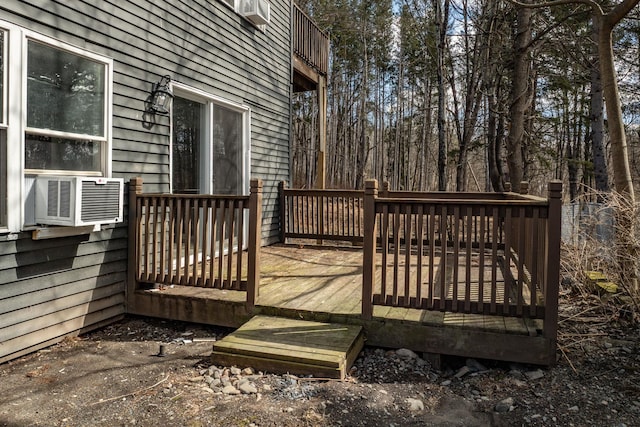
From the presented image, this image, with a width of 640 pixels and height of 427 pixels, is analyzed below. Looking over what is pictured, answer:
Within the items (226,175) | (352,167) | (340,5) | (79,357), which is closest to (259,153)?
(226,175)

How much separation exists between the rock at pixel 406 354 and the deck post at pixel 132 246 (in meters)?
2.59

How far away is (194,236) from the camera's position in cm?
385

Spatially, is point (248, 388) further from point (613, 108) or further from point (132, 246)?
point (613, 108)

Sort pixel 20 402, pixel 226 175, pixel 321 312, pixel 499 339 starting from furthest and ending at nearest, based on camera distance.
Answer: pixel 226 175 → pixel 321 312 → pixel 499 339 → pixel 20 402

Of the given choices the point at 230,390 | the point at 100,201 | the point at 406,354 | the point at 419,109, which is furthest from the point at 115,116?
the point at 419,109

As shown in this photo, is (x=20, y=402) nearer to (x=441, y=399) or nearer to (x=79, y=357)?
(x=79, y=357)

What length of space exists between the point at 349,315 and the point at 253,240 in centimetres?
103

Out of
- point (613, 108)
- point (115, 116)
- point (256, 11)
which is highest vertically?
point (256, 11)

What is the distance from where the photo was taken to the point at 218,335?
3812 mm

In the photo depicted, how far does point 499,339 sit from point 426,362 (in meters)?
0.56

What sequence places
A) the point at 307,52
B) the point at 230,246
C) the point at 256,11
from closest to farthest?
the point at 230,246 < the point at 256,11 < the point at 307,52

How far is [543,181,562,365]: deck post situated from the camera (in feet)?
9.58

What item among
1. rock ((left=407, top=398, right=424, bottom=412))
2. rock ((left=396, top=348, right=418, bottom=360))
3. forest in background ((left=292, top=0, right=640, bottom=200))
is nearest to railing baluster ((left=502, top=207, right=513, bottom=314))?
rock ((left=396, top=348, right=418, bottom=360))

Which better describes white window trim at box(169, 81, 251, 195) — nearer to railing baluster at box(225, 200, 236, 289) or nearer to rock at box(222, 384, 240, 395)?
railing baluster at box(225, 200, 236, 289)
